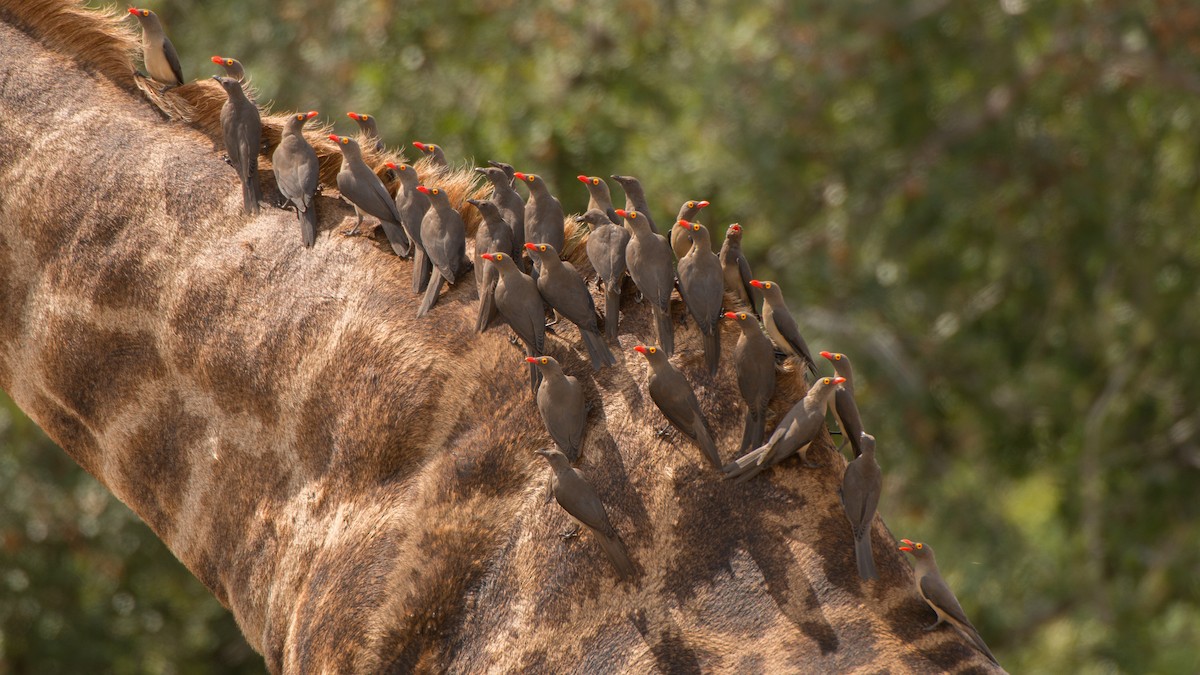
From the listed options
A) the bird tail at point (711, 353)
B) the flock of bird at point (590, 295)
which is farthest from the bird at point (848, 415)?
the bird tail at point (711, 353)

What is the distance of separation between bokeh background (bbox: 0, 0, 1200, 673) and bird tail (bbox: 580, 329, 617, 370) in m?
5.50

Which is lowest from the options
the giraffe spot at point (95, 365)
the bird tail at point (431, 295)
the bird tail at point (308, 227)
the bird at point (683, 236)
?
the giraffe spot at point (95, 365)

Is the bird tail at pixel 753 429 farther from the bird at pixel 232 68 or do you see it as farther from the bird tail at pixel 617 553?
the bird at pixel 232 68

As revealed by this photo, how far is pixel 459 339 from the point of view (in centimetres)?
331

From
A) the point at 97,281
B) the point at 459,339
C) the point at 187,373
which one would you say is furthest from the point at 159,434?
the point at 459,339

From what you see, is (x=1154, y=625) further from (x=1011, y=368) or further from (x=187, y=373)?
(x=187, y=373)

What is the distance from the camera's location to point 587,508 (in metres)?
2.96

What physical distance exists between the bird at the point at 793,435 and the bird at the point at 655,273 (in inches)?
12.6

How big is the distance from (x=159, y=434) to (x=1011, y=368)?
28.5 ft

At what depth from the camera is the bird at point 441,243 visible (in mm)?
3359

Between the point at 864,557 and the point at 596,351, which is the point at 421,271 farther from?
the point at 864,557

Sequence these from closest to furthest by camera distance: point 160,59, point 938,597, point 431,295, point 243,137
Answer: point 938,597 → point 431,295 → point 243,137 → point 160,59

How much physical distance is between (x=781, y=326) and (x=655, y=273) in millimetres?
348

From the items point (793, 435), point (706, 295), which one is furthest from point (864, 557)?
point (706, 295)
